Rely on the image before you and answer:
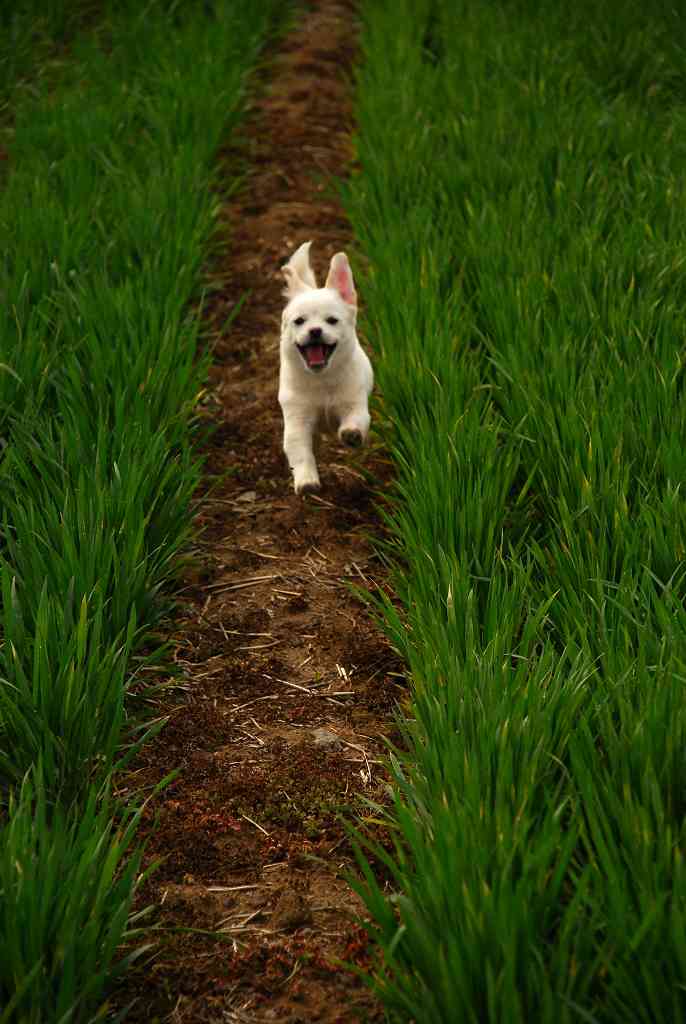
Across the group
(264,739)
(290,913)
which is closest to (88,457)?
(264,739)

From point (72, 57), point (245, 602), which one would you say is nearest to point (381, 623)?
point (245, 602)

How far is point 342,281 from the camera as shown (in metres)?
3.50

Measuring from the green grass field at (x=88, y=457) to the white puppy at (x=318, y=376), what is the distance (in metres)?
0.29

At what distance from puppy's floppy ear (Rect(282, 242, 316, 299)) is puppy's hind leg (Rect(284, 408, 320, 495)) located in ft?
1.29

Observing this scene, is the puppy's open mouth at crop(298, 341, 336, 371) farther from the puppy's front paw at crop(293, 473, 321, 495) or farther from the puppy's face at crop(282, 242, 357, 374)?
the puppy's front paw at crop(293, 473, 321, 495)

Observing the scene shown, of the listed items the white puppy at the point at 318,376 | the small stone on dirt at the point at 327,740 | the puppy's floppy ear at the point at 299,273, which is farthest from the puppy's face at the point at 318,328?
the small stone on dirt at the point at 327,740

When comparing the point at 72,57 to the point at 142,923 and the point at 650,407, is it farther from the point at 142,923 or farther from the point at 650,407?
the point at 142,923

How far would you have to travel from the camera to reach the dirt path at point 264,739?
1.87 metres

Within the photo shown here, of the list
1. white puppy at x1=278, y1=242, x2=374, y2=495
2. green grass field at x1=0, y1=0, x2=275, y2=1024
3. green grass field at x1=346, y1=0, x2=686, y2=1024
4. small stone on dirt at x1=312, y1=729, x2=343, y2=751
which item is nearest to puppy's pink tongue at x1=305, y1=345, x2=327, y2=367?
white puppy at x1=278, y1=242, x2=374, y2=495

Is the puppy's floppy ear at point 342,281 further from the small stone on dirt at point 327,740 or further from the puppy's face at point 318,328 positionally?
the small stone on dirt at point 327,740

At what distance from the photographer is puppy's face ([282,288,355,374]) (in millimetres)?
3266

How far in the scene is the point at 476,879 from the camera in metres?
1.59

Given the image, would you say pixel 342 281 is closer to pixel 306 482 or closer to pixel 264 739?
pixel 306 482

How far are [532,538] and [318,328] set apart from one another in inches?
39.1
